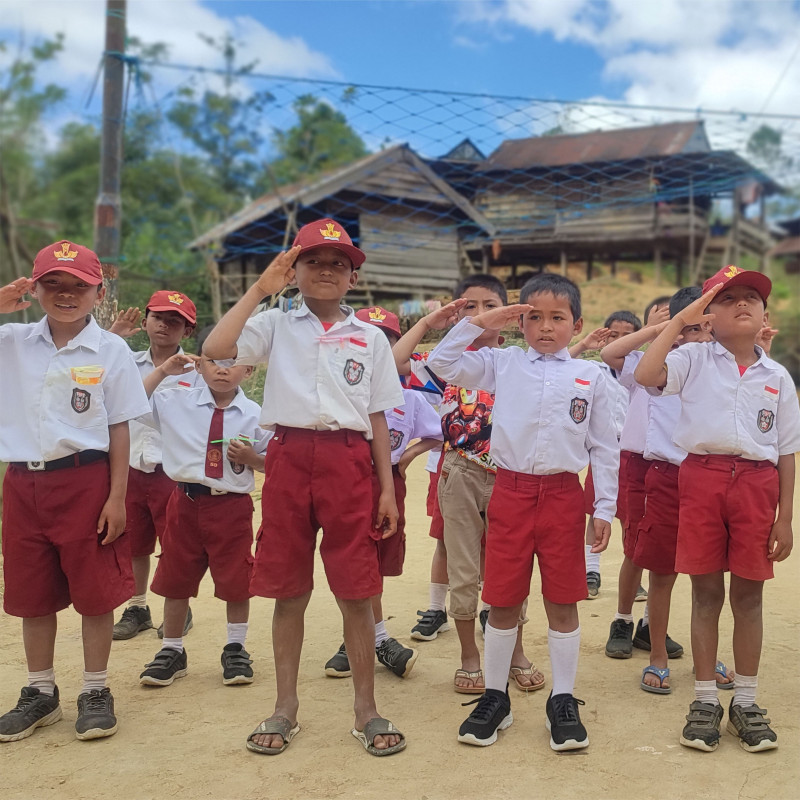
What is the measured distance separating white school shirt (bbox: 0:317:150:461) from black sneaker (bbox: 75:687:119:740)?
96 centimetres

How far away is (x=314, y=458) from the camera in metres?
3.01

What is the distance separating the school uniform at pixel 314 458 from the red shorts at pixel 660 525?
1.38 m

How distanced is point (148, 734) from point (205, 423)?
1395mm

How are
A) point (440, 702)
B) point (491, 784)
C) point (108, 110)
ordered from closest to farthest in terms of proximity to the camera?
point (491, 784) → point (440, 702) → point (108, 110)

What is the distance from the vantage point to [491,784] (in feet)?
8.96

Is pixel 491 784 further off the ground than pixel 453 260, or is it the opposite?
pixel 453 260

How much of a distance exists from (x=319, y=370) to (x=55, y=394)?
1.02 metres

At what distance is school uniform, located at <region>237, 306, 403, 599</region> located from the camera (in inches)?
119

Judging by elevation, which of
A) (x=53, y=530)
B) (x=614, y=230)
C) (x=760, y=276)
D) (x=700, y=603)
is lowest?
(x=700, y=603)

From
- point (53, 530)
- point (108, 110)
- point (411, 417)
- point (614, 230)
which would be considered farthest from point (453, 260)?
point (53, 530)

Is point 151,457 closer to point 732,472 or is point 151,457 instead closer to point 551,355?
point 551,355

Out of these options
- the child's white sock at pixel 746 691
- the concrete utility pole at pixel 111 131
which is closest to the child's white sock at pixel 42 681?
the child's white sock at pixel 746 691

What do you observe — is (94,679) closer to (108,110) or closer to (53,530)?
(53,530)

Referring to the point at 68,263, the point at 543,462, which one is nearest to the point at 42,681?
the point at 68,263
